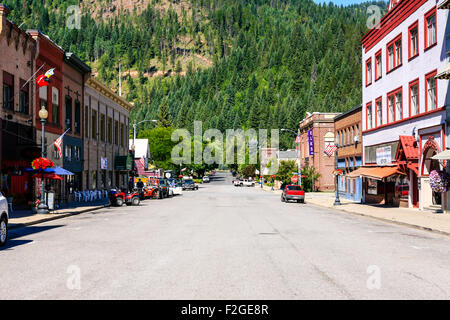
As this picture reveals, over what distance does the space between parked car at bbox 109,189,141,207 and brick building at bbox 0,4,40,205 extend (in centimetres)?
570

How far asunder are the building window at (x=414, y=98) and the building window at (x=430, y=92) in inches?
61.2

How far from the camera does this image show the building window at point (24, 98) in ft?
103

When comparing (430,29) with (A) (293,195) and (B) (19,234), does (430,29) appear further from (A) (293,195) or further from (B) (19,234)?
(B) (19,234)

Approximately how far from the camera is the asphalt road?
761 cm

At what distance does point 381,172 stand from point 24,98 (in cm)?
2408

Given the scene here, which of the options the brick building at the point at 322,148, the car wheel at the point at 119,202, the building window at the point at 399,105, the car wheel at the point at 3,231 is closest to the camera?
the car wheel at the point at 3,231

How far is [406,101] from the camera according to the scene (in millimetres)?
31594

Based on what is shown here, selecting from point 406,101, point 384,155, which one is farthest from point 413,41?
point 384,155

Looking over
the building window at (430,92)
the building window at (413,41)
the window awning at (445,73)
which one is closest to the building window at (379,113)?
the building window at (413,41)

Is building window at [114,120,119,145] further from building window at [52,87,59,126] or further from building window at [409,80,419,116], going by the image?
building window at [409,80,419,116]

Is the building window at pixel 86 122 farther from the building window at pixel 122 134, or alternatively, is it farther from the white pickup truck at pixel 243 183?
the white pickup truck at pixel 243 183
